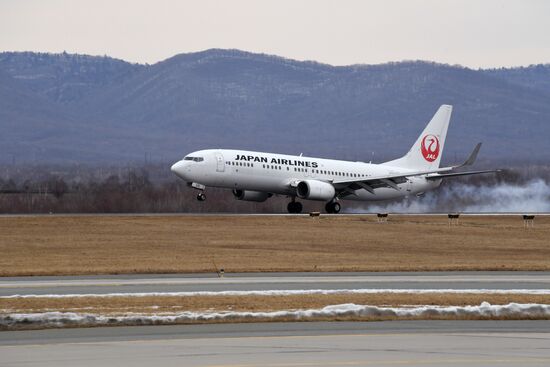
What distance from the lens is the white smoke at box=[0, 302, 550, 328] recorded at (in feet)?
85.6

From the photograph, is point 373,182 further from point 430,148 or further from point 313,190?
point 430,148

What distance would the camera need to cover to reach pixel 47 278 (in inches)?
1549

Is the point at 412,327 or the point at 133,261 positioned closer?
the point at 412,327

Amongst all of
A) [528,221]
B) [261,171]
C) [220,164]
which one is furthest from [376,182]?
[220,164]

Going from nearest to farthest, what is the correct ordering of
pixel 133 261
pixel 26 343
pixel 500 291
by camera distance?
pixel 26 343 < pixel 500 291 < pixel 133 261

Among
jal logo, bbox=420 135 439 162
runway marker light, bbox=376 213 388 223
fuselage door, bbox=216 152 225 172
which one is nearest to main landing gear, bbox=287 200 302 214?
runway marker light, bbox=376 213 388 223

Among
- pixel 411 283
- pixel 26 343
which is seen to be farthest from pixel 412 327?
pixel 411 283

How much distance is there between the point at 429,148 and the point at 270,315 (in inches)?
2555

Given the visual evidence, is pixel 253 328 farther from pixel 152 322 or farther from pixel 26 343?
pixel 26 343

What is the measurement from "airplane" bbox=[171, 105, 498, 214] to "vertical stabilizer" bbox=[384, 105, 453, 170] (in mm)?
71

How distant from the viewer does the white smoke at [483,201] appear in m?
95.2

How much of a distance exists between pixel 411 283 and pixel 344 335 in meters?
12.7

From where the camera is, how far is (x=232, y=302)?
31.0 m

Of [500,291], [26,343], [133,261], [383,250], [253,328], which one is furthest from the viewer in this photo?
[383,250]
